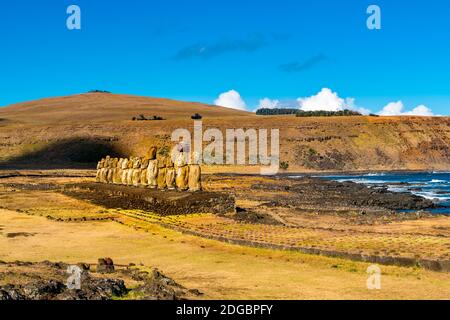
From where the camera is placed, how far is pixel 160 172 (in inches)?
1446

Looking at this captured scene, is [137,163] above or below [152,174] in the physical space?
above

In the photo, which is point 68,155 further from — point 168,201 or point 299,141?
point 168,201

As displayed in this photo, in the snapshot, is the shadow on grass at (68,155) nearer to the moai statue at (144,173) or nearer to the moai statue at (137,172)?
the moai statue at (137,172)

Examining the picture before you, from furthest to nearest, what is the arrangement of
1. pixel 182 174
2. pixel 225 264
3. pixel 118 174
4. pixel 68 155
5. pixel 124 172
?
pixel 68 155 < pixel 118 174 < pixel 124 172 < pixel 182 174 < pixel 225 264

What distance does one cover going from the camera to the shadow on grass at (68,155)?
107 meters

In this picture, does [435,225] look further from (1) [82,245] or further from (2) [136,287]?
(2) [136,287]

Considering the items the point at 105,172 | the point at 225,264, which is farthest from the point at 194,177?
the point at 225,264

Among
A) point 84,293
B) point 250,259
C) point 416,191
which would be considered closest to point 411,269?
point 250,259

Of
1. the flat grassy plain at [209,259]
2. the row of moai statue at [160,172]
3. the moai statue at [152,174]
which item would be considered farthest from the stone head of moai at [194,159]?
the flat grassy plain at [209,259]

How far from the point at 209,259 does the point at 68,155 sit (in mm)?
103148

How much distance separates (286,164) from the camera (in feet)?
377

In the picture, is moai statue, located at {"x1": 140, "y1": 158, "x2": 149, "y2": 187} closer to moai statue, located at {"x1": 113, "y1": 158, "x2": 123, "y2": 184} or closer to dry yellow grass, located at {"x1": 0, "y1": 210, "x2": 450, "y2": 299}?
moai statue, located at {"x1": 113, "y1": 158, "x2": 123, "y2": 184}

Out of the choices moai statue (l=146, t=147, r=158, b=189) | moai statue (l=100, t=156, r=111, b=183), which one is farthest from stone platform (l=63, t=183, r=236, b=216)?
moai statue (l=100, t=156, r=111, b=183)

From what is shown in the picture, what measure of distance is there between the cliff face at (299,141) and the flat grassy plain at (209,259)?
280 ft
